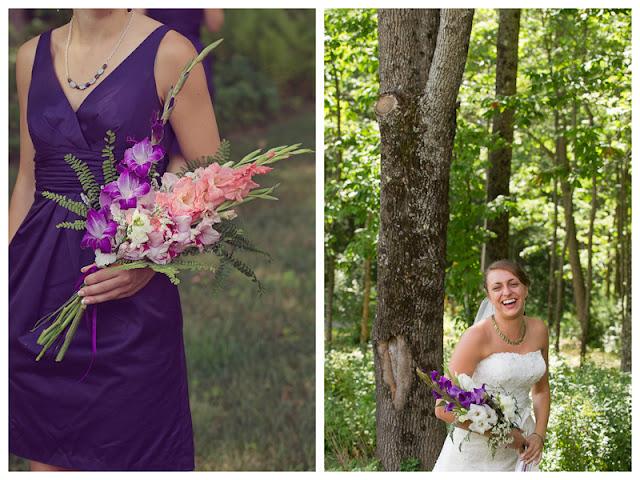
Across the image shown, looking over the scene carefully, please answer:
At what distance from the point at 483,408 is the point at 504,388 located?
164 mm

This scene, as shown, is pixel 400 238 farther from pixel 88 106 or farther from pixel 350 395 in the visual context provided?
pixel 350 395

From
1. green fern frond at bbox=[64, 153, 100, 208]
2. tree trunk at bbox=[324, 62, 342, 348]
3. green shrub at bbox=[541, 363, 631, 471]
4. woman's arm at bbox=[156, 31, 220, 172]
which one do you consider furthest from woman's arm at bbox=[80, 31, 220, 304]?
tree trunk at bbox=[324, 62, 342, 348]

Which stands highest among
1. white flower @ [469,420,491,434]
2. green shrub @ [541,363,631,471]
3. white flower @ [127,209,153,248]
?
white flower @ [127,209,153,248]

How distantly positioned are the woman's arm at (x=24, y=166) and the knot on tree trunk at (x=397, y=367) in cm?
183

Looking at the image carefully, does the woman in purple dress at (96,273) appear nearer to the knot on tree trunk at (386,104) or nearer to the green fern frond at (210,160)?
the green fern frond at (210,160)

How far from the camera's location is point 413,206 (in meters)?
4.60

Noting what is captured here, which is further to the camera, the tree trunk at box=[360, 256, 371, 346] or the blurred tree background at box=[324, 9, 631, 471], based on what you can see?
the tree trunk at box=[360, 256, 371, 346]

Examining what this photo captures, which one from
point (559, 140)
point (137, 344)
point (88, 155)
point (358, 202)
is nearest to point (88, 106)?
point (88, 155)

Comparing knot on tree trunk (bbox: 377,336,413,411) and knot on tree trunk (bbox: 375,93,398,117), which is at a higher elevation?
knot on tree trunk (bbox: 375,93,398,117)

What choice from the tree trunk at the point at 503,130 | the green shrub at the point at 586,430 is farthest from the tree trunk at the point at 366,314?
the green shrub at the point at 586,430

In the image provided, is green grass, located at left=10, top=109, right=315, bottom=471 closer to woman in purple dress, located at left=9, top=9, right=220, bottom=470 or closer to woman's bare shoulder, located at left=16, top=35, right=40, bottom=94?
woman in purple dress, located at left=9, top=9, right=220, bottom=470

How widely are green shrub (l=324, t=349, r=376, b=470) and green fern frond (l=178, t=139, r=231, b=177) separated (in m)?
2.04

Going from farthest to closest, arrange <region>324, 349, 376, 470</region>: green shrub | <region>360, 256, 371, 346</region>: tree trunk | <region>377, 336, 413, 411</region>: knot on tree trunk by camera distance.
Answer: <region>360, 256, 371, 346</region>: tree trunk, <region>324, 349, 376, 470</region>: green shrub, <region>377, 336, 413, 411</region>: knot on tree trunk

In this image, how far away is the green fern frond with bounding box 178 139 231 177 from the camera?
11.9 feet
